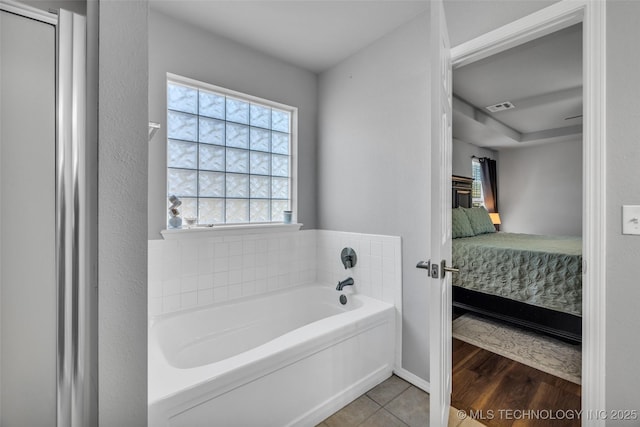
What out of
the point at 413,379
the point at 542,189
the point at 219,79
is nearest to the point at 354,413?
the point at 413,379

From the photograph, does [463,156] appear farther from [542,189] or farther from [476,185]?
[542,189]

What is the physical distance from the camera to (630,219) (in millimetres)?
1137

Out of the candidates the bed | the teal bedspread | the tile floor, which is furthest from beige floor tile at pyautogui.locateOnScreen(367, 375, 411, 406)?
the teal bedspread

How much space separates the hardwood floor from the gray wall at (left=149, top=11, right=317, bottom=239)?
5.79ft

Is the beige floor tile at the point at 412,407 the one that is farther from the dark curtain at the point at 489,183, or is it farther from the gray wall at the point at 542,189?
the gray wall at the point at 542,189

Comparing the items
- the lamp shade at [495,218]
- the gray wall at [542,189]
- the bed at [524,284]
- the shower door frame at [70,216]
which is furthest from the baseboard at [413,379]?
the gray wall at [542,189]

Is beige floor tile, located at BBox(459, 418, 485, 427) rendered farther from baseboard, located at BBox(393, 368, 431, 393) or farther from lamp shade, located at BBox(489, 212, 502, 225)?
lamp shade, located at BBox(489, 212, 502, 225)

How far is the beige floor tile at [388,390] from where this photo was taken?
6.07ft

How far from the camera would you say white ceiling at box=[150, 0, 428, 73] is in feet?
6.28

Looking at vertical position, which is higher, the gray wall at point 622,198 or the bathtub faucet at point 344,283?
the gray wall at point 622,198

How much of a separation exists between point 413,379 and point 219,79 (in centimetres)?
268

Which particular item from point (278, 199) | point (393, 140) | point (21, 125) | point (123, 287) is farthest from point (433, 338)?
point (278, 199)

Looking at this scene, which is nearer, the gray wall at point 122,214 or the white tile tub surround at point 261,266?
the gray wall at point 122,214

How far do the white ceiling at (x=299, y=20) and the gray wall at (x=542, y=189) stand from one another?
17.0 ft
